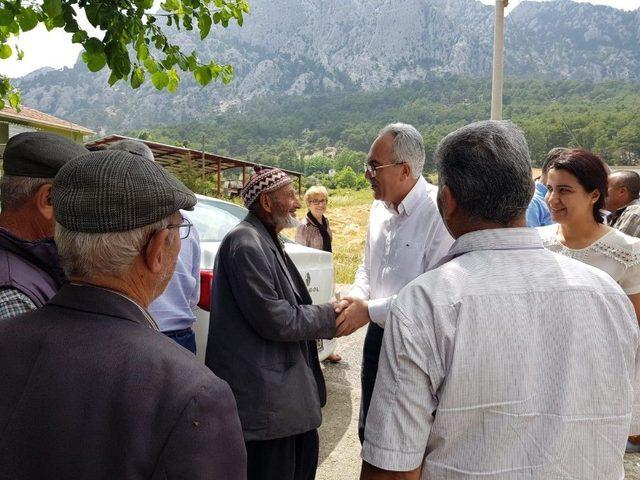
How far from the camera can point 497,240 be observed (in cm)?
136

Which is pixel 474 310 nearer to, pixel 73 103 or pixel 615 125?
pixel 615 125

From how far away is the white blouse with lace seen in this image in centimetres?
251

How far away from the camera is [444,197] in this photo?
143 cm

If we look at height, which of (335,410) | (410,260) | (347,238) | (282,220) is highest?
(282,220)

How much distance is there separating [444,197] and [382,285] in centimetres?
150

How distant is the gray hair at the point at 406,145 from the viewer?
275cm

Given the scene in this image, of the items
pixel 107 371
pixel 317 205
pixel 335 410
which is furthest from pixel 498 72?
pixel 107 371

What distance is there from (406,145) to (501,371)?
1.70 m

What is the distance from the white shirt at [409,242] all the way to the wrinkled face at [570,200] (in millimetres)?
541

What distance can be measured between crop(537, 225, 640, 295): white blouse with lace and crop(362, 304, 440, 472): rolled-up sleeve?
66.5 inches

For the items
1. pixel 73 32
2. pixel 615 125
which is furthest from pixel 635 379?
pixel 615 125

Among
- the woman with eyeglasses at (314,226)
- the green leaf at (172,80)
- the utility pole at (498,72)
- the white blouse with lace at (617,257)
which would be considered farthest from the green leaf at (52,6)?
the utility pole at (498,72)

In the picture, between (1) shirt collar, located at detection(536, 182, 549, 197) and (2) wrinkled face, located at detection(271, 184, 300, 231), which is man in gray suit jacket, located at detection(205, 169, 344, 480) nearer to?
(2) wrinkled face, located at detection(271, 184, 300, 231)

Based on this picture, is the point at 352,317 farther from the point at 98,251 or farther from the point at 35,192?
the point at 98,251
